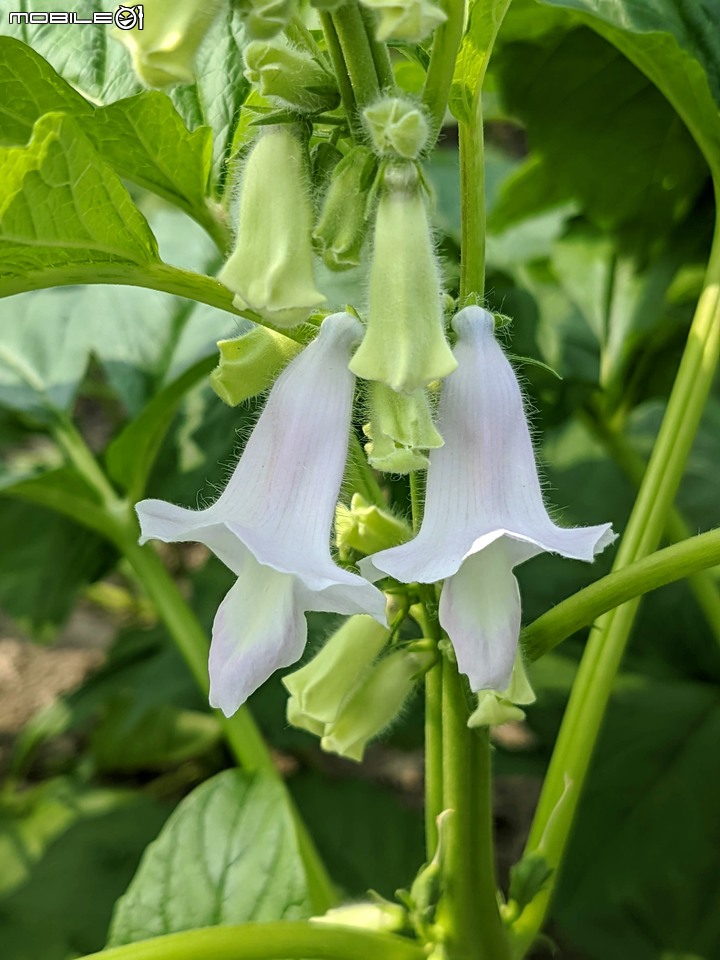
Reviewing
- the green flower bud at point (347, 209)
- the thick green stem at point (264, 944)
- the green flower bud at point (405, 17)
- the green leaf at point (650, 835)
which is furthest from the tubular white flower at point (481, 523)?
the green leaf at point (650, 835)

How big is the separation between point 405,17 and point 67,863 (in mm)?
1713

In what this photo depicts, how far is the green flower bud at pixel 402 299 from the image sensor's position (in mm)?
712

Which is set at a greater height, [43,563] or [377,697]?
[43,563]

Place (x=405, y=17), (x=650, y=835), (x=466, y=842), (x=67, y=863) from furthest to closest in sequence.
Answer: (x=67, y=863)
(x=650, y=835)
(x=466, y=842)
(x=405, y=17)

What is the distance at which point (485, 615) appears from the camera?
Answer: 714 mm

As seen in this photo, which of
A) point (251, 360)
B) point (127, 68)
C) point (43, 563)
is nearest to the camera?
point (251, 360)

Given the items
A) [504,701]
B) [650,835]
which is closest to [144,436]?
[504,701]

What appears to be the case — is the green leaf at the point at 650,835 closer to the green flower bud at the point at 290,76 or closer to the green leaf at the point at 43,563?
the green leaf at the point at 43,563

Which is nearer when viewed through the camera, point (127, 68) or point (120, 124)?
point (120, 124)

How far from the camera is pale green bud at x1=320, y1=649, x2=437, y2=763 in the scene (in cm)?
90

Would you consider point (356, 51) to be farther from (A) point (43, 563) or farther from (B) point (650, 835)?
(A) point (43, 563)

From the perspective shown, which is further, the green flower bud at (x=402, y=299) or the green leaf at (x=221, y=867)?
the green leaf at (x=221, y=867)

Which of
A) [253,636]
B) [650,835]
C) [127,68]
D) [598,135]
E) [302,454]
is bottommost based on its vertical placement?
[650,835]

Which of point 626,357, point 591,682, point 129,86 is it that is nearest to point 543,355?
point 626,357
